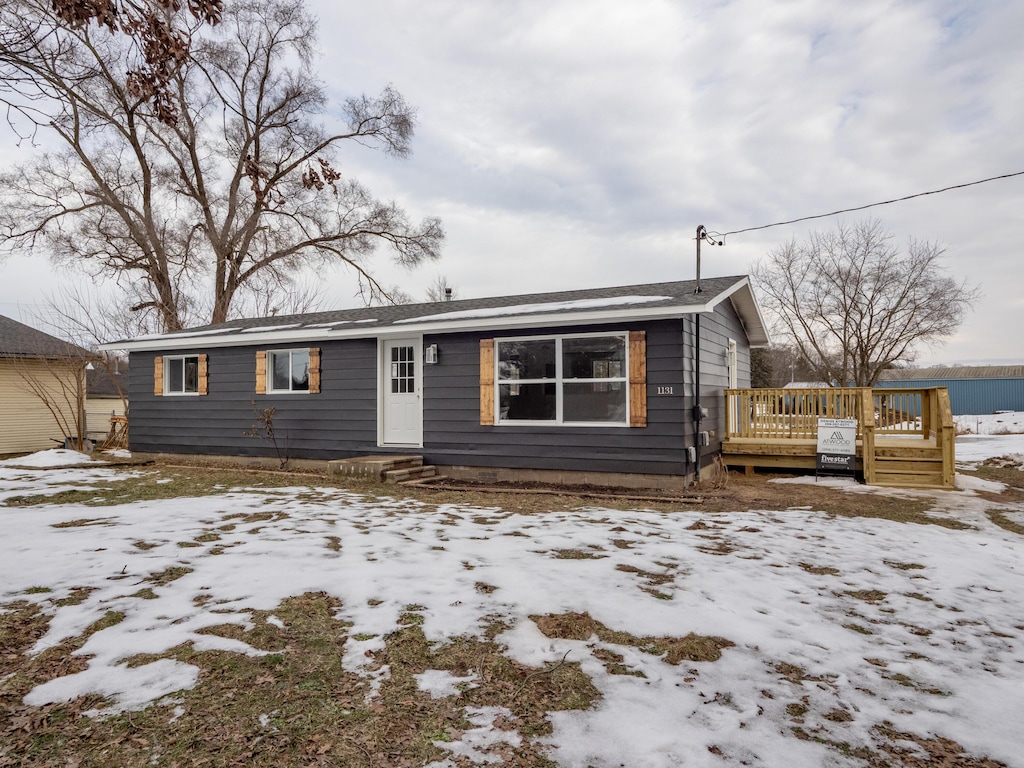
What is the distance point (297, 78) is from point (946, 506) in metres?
21.5

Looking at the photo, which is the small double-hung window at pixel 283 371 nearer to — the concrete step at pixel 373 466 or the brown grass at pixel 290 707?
the concrete step at pixel 373 466

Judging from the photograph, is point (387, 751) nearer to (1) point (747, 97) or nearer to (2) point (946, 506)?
(2) point (946, 506)

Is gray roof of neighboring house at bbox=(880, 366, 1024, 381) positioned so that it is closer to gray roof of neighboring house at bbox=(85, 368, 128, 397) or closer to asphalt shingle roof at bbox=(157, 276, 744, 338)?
asphalt shingle roof at bbox=(157, 276, 744, 338)

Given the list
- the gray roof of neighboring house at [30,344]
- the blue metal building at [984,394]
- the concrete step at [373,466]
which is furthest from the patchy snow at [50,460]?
the blue metal building at [984,394]

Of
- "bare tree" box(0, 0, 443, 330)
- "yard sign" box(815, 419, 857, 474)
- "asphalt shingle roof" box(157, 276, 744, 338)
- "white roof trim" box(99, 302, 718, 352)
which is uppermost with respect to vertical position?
"bare tree" box(0, 0, 443, 330)

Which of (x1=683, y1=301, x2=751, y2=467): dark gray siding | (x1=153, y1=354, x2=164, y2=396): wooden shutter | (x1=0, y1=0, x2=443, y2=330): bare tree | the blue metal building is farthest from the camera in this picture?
the blue metal building

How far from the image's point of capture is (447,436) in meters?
9.30

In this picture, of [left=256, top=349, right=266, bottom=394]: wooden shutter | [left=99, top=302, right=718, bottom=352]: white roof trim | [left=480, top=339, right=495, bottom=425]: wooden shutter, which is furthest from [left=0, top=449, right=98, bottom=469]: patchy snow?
[left=480, top=339, right=495, bottom=425]: wooden shutter

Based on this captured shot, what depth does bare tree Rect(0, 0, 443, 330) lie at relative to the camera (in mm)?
17125

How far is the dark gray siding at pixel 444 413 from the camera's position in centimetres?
788

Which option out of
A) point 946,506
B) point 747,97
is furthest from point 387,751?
point 747,97

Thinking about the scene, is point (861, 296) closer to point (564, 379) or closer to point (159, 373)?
point (564, 379)

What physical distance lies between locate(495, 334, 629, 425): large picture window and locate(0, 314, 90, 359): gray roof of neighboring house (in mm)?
14010

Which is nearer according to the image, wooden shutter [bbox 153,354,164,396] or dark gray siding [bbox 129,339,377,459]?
dark gray siding [bbox 129,339,377,459]
